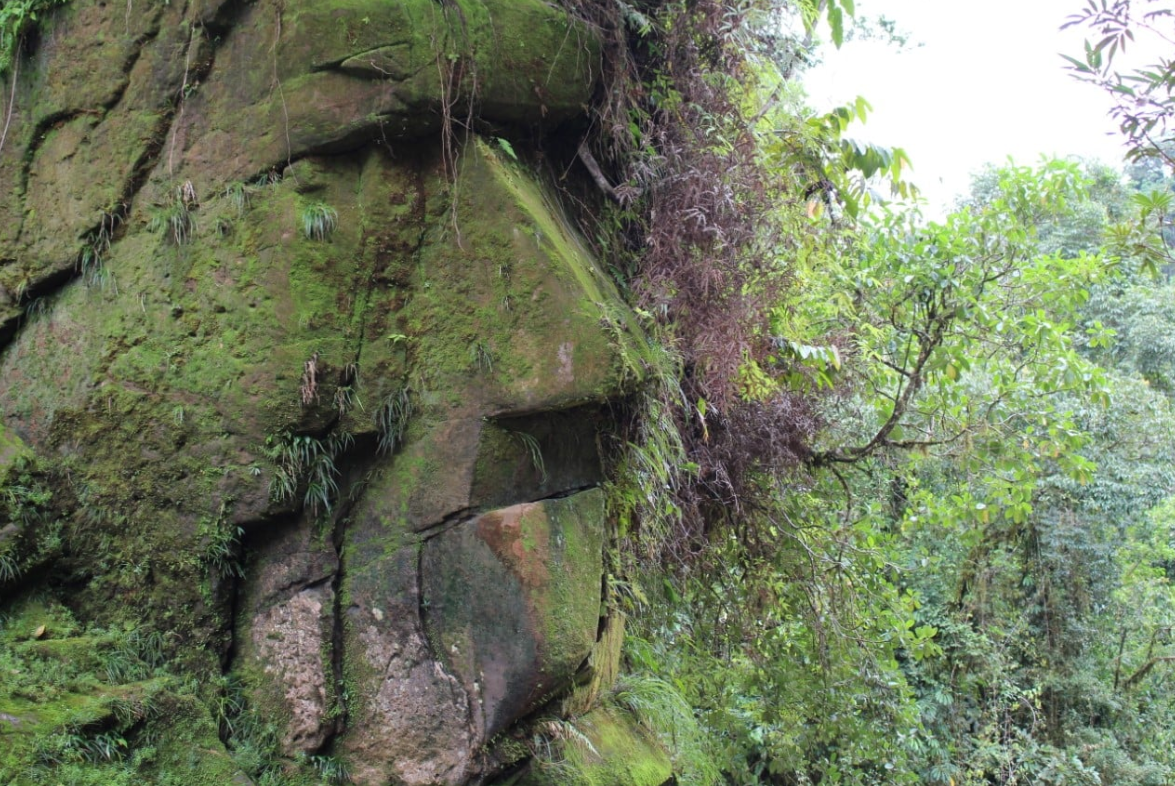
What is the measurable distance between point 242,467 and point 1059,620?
1116cm

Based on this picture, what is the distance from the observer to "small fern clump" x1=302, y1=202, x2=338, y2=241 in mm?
3252

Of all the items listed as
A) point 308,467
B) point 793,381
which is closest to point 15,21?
point 308,467

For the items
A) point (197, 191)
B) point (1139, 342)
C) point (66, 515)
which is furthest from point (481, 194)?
point (1139, 342)

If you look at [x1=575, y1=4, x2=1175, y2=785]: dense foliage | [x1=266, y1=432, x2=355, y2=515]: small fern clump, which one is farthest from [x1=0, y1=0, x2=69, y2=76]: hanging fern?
[x1=575, y1=4, x2=1175, y2=785]: dense foliage

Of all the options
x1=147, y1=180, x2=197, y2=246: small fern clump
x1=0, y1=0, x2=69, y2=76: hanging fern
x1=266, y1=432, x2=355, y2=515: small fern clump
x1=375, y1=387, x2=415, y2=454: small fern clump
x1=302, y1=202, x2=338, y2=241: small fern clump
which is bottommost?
x1=266, y1=432, x2=355, y2=515: small fern clump

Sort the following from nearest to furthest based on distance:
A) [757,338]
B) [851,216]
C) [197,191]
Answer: [197,191], [757,338], [851,216]

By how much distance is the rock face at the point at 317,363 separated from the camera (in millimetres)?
3129

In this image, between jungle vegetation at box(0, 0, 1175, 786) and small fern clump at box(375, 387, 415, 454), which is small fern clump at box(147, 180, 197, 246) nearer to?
jungle vegetation at box(0, 0, 1175, 786)

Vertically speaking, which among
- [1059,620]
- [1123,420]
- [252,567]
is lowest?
[1059,620]

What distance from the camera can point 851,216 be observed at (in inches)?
209

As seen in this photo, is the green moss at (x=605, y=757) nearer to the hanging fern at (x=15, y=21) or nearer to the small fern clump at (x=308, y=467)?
the small fern clump at (x=308, y=467)

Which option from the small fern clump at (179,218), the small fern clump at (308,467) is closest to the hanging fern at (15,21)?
the small fern clump at (179,218)

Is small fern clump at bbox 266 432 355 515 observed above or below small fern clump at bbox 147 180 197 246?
below

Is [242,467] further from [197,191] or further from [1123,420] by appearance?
[1123,420]
